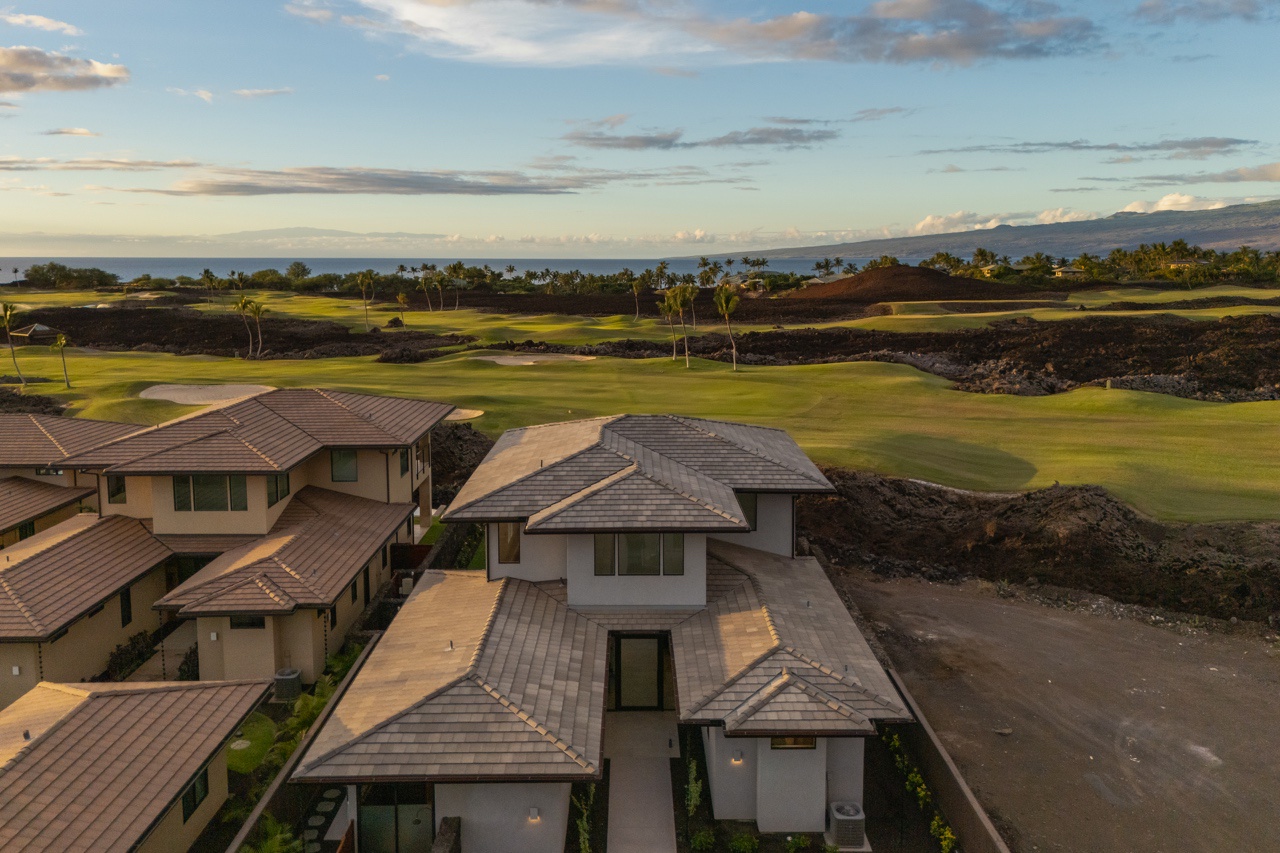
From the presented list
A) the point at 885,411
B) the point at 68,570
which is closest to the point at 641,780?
the point at 68,570

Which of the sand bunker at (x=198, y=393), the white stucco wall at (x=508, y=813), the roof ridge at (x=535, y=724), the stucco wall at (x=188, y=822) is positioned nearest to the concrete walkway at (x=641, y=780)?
the white stucco wall at (x=508, y=813)

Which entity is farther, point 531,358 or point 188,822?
point 531,358

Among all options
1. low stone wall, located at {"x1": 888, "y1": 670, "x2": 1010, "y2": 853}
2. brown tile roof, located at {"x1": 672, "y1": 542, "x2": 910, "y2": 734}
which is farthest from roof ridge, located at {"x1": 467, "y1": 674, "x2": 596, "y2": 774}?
low stone wall, located at {"x1": 888, "y1": 670, "x2": 1010, "y2": 853}

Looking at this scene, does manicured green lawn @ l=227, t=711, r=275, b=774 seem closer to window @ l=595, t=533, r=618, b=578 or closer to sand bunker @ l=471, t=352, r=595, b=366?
window @ l=595, t=533, r=618, b=578

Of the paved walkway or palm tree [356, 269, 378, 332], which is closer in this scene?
the paved walkway

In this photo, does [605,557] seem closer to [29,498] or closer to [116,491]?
[116,491]

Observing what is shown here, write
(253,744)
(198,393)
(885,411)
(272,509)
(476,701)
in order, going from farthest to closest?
(198,393) < (885,411) < (272,509) < (253,744) < (476,701)
